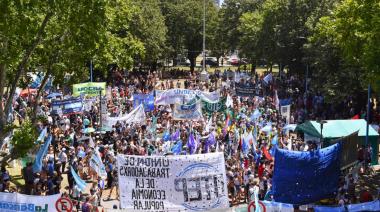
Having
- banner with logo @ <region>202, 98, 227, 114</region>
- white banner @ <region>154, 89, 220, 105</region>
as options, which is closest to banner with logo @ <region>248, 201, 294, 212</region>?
white banner @ <region>154, 89, 220, 105</region>

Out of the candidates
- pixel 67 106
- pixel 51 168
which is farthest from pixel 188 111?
pixel 51 168

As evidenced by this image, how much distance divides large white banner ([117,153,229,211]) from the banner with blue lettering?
15336 mm

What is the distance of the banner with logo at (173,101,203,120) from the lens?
97.6 feet

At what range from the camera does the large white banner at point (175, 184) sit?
16.6 m

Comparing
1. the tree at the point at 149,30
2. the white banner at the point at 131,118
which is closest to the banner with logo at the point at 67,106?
the white banner at the point at 131,118

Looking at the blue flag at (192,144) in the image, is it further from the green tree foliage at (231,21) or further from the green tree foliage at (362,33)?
the green tree foliage at (231,21)

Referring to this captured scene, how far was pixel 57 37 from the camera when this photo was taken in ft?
67.9

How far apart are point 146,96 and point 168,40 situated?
35.1 meters

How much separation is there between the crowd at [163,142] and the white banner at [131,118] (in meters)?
0.27

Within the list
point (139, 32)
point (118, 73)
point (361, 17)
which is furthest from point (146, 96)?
point (139, 32)

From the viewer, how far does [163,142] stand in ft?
85.0

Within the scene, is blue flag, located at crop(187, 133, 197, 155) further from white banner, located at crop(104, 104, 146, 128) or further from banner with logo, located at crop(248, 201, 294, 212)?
banner with logo, located at crop(248, 201, 294, 212)

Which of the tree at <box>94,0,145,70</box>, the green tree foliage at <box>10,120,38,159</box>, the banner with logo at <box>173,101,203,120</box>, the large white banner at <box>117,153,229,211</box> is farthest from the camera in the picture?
the banner with logo at <box>173,101,203,120</box>

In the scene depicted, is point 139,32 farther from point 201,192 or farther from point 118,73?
point 201,192
